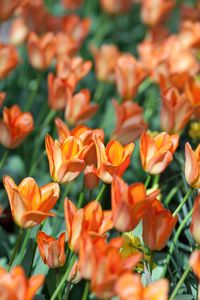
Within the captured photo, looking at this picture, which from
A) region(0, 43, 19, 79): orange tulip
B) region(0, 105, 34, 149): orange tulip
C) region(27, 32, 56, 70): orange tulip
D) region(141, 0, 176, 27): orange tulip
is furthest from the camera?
region(141, 0, 176, 27): orange tulip

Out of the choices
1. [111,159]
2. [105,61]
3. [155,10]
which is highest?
[111,159]

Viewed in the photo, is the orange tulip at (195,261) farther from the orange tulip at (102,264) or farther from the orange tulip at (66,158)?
the orange tulip at (66,158)

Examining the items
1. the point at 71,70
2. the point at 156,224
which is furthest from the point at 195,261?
the point at 71,70

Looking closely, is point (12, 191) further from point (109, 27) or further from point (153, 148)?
point (109, 27)

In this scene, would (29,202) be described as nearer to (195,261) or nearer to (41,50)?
(195,261)

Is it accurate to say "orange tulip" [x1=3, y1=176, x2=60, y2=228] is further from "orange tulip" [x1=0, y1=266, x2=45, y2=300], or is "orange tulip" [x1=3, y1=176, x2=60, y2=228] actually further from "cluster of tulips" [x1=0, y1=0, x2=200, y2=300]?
"orange tulip" [x1=0, y1=266, x2=45, y2=300]

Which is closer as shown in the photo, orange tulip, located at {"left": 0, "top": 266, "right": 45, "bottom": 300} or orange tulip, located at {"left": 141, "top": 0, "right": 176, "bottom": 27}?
orange tulip, located at {"left": 0, "top": 266, "right": 45, "bottom": 300}

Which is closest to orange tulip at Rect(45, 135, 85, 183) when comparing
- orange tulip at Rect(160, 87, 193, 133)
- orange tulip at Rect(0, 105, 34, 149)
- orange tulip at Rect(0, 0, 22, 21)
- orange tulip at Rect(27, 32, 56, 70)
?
orange tulip at Rect(0, 105, 34, 149)

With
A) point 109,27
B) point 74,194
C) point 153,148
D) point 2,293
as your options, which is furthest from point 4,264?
point 109,27

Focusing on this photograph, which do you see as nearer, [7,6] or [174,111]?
[174,111]
